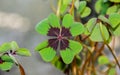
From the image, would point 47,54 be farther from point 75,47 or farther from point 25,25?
point 25,25

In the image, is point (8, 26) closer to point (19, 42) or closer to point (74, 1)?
point (19, 42)

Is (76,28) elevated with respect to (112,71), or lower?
elevated

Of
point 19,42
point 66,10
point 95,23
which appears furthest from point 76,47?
point 19,42

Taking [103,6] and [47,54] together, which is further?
[103,6]

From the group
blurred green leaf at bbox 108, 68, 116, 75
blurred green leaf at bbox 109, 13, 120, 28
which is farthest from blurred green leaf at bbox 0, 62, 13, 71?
blurred green leaf at bbox 108, 68, 116, 75

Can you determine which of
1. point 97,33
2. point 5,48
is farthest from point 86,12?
point 5,48

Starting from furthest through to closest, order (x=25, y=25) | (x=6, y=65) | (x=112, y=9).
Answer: (x=25, y=25) → (x=112, y=9) → (x=6, y=65)

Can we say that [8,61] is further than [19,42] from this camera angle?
No
